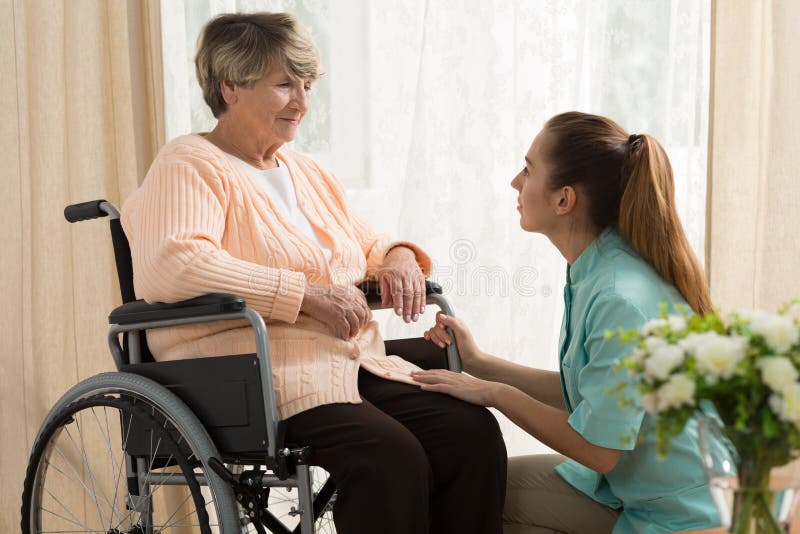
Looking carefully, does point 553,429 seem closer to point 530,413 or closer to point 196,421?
point 530,413

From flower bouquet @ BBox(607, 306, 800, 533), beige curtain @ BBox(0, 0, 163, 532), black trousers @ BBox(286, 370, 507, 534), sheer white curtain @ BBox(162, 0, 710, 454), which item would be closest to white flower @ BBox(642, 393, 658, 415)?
flower bouquet @ BBox(607, 306, 800, 533)

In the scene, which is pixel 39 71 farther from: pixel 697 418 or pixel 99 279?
pixel 697 418

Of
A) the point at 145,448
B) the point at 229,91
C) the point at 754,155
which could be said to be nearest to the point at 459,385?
the point at 145,448

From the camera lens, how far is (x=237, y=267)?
1603 millimetres

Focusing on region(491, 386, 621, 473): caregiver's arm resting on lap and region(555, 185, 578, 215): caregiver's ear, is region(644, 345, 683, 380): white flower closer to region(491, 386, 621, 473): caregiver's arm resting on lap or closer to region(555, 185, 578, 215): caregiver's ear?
region(491, 386, 621, 473): caregiver's arm resting on lap

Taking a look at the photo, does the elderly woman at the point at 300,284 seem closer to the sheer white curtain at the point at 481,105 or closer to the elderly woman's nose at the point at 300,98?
the elderly woman's nose at the point at 300,98

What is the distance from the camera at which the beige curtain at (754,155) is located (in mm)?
2113

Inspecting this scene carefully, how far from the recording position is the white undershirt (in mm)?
1853

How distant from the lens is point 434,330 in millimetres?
1886

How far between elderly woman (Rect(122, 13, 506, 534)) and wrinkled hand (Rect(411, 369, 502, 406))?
1.1 inches

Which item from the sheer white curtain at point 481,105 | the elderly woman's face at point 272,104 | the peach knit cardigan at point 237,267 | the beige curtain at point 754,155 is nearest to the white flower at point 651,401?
the peach knit cardigan at point 237,267

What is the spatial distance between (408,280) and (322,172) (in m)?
0.35

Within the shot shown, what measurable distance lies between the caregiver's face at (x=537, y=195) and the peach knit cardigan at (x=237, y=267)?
404mm

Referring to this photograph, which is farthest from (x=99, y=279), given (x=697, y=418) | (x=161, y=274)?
(x=697, y=418)
